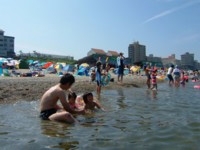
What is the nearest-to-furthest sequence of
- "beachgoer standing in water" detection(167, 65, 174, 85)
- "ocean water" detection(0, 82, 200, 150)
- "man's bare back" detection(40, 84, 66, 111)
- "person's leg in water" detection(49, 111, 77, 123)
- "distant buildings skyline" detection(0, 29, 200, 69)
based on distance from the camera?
1. "ocean water" detection(0, 82, 200, 150)
2. "person's leg in water" detection(49, 111, 77, 123)
3. "man's bare back" detection(40, 84, 66, 111)
4. "beachgoer standing in water" detection(167, 65, 174, 85)
5. "distant buildings skyline" detection(0, 29, 200, 69)

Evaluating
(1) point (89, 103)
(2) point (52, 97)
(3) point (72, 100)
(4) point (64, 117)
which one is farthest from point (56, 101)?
(1) point (89, 103)

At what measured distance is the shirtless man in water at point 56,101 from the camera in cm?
621

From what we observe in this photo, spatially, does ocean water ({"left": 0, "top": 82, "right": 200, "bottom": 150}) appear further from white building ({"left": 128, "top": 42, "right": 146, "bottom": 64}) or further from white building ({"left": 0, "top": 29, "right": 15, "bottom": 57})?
white building ({"left": 128, "top": 42, "right": 146, "bottom": 64})

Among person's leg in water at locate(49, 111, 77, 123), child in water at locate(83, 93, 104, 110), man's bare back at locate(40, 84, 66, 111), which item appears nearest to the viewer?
person's leg in water at locate(49, 111, 77, 123)

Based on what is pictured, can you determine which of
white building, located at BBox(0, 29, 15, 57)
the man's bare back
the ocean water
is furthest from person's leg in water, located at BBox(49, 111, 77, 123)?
white building, located at BBox(0, 29, 15, 57)

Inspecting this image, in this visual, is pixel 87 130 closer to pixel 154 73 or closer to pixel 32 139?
pixel 32 139

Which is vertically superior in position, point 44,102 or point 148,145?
point 44,102

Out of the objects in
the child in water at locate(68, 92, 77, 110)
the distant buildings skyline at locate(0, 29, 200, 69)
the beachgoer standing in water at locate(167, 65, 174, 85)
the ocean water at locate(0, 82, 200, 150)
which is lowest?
the ocean water at locate(0, 82, 200, 150)

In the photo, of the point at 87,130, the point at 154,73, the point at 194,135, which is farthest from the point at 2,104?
the point at 154,73

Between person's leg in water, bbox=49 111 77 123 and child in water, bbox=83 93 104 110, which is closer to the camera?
person's leg in water, bbox=49 111 77 123

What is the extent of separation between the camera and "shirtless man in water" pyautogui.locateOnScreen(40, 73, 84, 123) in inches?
244

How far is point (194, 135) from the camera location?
5207 mm

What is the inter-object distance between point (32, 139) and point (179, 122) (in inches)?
128

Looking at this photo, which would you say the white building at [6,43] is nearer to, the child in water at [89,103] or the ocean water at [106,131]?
the child in water at [89,103]
